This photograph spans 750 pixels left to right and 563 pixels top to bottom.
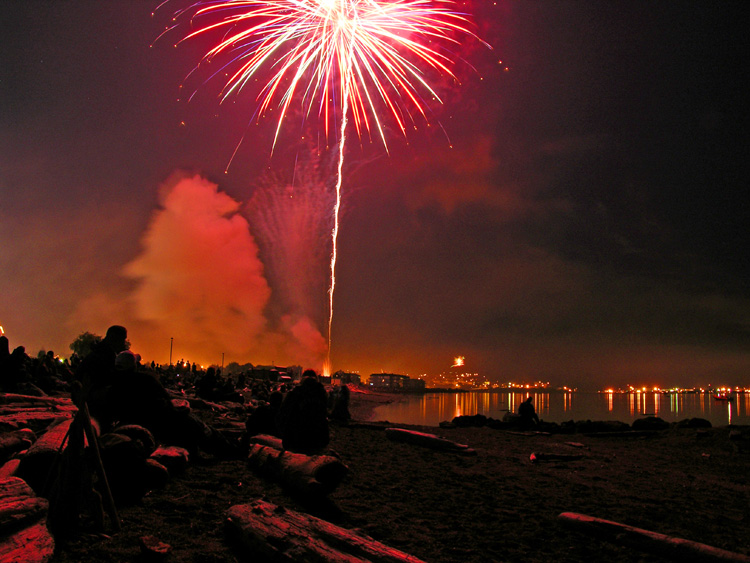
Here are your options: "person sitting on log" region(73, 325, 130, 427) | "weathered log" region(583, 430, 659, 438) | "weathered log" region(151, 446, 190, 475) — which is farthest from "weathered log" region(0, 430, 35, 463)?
"weathered log" region(583, 430, 659, 438)

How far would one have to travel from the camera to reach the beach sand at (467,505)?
513 cm

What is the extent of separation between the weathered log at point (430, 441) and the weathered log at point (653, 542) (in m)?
6.82

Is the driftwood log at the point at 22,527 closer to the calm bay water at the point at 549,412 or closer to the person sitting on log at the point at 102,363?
the person sitting on log at the point at 102,363

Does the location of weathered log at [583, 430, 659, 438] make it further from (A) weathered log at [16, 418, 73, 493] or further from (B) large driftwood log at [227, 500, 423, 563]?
(A) weathered log at [16, 418, 73, 493]

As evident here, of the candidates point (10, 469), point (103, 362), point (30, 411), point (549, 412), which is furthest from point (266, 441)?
point (549, 412)

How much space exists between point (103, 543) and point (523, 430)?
66.5ft

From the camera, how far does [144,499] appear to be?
5906mm

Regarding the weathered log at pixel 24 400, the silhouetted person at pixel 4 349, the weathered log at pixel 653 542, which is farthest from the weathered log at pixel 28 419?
the weathered log at pixel 653 542

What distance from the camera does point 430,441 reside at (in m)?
A: 13.9

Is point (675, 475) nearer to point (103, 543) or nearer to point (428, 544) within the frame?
point (428, 544)

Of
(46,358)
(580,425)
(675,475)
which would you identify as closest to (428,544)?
(675,475)

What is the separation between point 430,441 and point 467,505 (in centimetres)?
676

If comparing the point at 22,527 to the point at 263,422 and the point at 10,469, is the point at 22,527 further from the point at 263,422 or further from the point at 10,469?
the point at 263,422

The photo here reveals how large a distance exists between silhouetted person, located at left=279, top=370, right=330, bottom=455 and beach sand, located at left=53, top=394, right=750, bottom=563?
37.9 inches
